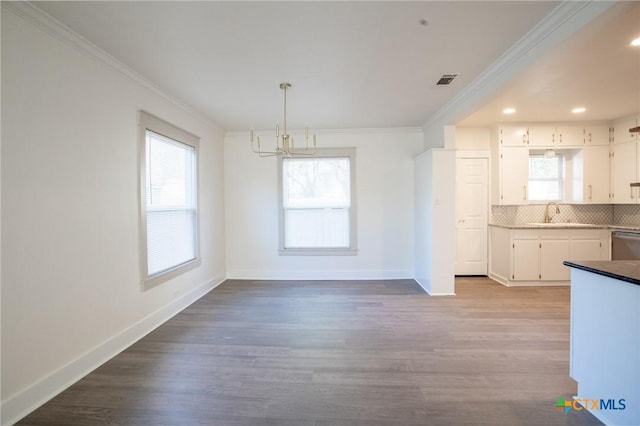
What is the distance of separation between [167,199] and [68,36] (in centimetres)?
180

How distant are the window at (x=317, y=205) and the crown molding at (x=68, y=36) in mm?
2466

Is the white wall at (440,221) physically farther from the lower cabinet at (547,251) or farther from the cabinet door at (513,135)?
the cabinet door at (513,135)

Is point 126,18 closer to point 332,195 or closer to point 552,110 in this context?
point 332,195

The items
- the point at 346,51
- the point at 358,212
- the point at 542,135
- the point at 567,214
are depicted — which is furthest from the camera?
the point at 358,212

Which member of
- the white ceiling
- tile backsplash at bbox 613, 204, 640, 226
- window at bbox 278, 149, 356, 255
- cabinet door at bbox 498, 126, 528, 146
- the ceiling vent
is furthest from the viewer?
window at bbox 278, 149, 356, 255

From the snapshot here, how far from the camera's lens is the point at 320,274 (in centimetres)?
504

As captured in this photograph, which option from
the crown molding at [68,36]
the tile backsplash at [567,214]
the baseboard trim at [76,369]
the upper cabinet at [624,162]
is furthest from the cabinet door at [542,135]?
the baseboard trim at [76,369]

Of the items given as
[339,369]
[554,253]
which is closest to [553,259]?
[554,253]

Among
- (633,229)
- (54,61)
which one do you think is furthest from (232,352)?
(633,229)

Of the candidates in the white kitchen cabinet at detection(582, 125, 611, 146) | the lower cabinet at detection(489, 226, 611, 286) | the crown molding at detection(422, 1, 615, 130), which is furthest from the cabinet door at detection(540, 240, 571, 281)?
the crown molding at detection(422, 1, 615, 130)

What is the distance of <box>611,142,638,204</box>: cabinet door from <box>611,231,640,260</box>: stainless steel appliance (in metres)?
0.56

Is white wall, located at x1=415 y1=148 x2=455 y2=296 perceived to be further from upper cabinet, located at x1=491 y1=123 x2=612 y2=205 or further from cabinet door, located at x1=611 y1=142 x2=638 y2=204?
cabinet door, located at x1=611 y1=142 x2=638 y2=204

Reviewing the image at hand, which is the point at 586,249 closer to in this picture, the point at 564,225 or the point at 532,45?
the point at 564,225

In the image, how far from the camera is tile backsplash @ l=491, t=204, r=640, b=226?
476cm
